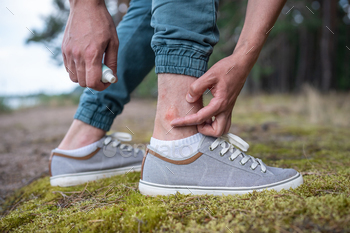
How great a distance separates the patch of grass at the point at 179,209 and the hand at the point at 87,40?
0.59m

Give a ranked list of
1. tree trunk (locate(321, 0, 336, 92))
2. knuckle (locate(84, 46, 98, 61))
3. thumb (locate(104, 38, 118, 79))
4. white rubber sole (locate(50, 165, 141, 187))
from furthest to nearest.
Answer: tree trunk (locate(321, 0, 336, 92)) → white rubber sole (locate(50, 165, 141, 187)) → thumb (locate(104, 38, 118, 79)) → knuckle (locate(84, 46, 98, 61))

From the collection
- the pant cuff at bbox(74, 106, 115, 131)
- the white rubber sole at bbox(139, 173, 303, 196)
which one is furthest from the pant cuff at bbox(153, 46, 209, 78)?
the pant cuff at bbox(74, 106, 115, 131)

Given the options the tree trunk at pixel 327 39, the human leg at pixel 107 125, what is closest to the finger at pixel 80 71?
the human leg at pixel 107 125

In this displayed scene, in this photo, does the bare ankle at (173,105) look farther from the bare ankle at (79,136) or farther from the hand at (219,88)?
the bare ankle at (79,136)

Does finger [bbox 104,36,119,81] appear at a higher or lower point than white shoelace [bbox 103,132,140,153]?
higher

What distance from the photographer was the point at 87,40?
41.5 inches

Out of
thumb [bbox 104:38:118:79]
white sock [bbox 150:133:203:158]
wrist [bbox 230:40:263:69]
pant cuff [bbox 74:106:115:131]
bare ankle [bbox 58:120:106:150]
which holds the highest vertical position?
wrist [bbox 230:40:263:69]

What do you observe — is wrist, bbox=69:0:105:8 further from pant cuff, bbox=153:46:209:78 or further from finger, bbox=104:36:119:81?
pant cuff, bbox=153:46:209:78

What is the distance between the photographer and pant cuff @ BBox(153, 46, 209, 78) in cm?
112

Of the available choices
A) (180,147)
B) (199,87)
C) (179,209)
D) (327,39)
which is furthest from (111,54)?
(327,39)

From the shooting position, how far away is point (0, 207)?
139 centimetres

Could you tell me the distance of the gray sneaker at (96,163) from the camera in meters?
1.51

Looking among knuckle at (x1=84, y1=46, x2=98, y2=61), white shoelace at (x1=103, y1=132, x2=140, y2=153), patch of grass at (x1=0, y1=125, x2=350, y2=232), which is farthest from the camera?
white shoelace at (x1=103, y1=132, x2=140, y2=153)

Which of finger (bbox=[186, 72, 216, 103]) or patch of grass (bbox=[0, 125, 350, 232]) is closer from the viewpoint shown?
patch of grass (bbox=[0, 125, 350, 232])
